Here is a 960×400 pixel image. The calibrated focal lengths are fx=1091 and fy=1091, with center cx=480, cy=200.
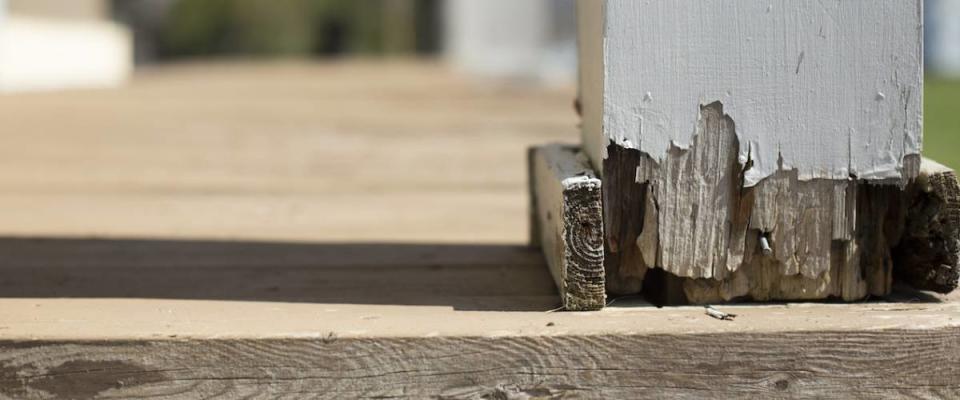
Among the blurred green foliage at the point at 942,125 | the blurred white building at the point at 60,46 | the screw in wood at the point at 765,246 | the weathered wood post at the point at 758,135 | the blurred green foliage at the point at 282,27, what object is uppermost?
the blurred green foliage at the point at 282,27

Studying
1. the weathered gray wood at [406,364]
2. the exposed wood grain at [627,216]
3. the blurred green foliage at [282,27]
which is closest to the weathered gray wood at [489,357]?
the weathered gray wood at [406,364]

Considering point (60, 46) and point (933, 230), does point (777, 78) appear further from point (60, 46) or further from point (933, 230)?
point (60, 46)

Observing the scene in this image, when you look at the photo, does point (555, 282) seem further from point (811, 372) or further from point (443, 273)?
point (811, 372)

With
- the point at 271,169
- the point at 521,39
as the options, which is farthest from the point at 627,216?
the point at 521,39

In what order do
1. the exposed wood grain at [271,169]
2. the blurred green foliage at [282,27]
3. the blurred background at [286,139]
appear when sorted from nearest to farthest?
the exposed wood grain at [271,169]
the blurred background at [286,139]
the blurred green foliage at [282,27]

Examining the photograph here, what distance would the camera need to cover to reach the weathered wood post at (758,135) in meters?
1.19

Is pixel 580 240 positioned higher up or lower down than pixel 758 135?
lower down

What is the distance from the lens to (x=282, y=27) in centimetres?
2794

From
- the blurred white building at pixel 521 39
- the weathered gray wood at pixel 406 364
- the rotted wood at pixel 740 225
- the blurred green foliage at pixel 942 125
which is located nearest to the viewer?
the weathered gray wood at pixel 406 364

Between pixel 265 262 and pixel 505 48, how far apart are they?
9.62 meters

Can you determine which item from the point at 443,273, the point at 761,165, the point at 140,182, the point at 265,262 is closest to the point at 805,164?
the point at 761,165

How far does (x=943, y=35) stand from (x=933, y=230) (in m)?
17.8

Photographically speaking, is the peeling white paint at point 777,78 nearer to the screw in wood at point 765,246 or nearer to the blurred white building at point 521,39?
the screw in wood at point 765,246

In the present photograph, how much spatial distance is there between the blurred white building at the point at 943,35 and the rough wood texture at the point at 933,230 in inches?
685
